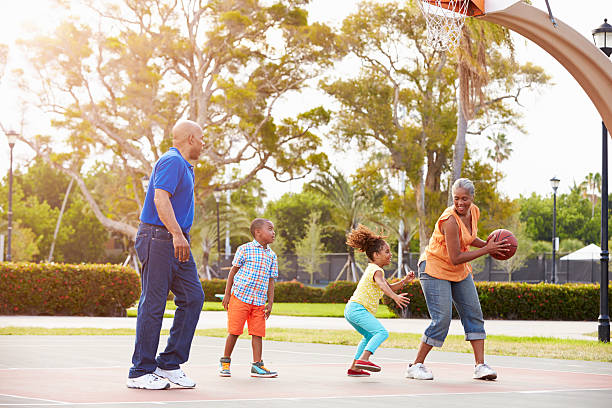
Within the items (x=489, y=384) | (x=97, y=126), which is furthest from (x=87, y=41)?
(x=489, y=384)

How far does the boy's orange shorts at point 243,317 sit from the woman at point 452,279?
1461mm

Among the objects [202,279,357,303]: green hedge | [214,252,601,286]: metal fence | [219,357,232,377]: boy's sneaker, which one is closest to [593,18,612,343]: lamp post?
[219,357,232,377]: boy's sneaker

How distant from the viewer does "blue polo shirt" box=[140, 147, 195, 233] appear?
6.53m

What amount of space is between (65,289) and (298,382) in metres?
15.8

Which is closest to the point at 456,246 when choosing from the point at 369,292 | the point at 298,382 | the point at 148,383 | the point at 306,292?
the point at 369,292

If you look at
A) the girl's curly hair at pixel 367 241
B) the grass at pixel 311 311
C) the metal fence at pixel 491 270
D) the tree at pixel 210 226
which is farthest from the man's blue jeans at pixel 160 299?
the metal fence at pixel 491 270

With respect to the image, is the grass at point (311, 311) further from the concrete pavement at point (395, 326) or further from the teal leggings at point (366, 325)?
the teal leggings at point (366, 325)

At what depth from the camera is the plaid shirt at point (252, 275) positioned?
7.99 meters

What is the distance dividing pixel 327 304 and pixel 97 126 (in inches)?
538

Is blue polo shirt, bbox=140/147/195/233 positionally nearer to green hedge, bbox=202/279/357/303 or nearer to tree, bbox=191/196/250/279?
green hedge, bbox=202/279/357/303

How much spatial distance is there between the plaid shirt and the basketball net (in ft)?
12.7

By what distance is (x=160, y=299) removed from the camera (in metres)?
6.48

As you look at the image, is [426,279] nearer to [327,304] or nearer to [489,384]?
[489,384]

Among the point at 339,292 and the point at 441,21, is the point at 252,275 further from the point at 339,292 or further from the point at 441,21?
the point at 339,292
